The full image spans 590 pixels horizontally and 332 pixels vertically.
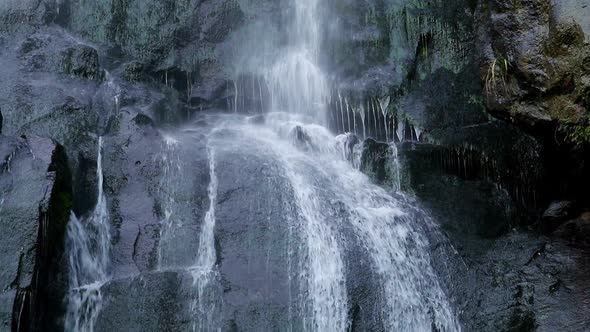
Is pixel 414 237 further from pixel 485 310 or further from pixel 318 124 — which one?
pixel 318 124

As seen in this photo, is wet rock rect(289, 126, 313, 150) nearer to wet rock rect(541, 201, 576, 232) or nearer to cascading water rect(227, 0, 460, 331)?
cascading water rect(227, 0, 460, 331)

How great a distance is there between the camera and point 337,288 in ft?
26.5

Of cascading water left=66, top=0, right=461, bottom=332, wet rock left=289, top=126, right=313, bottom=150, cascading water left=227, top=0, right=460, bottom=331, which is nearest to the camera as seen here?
cascading water left=66, top=0, right=461, bottom=332

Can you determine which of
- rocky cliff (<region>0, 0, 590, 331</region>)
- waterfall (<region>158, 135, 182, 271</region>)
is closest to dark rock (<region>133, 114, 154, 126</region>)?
rocky cliff (<region>0, 0, 590, 331</region>)

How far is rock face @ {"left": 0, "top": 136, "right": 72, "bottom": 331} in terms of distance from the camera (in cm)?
677

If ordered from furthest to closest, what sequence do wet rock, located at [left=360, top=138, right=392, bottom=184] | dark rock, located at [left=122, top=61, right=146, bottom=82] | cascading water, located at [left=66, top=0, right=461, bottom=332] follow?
dark rock, located at [left=122, top=61, right=146, bottom=82]
wet rock, located at [left=360, top=138, right=392, bottom=184]
cascading water, located at [left=66, top=0, right=461, bottom=332]

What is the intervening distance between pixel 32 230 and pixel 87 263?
1.18m

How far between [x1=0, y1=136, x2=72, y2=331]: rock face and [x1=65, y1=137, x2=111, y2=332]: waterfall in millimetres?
160

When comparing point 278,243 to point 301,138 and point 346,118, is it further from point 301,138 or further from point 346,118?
point 346,118

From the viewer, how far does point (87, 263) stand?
8211mm

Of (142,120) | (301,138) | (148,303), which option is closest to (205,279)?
(148,303)

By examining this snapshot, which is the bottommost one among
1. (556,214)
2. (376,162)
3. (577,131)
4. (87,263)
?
(87,263)

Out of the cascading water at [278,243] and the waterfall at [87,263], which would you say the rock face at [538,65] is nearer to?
the cascading water at [278,243]

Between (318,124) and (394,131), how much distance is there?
153 centimetres
